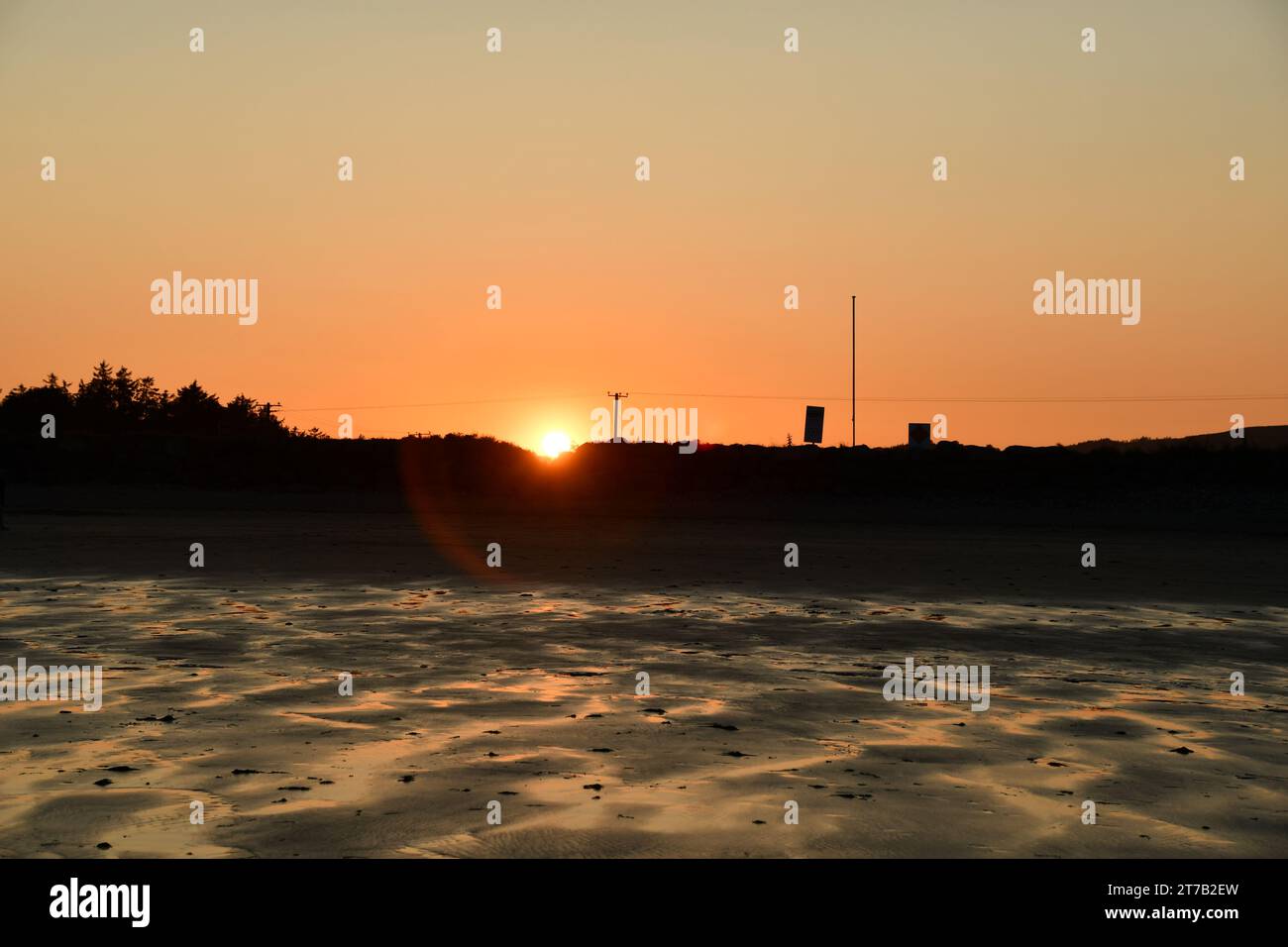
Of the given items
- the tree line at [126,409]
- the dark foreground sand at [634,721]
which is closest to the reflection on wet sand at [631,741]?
the dark foreground sand at [634,721]

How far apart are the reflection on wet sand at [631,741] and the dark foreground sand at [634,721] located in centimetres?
4

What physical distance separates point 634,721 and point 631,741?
76cm

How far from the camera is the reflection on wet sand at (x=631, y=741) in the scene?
21.5 feet

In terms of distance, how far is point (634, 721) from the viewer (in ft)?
31.8

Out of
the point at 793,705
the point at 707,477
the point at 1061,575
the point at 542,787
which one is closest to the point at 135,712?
the point at 542,787

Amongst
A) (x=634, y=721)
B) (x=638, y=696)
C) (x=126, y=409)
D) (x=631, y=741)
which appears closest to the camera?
(x=631, y=741)

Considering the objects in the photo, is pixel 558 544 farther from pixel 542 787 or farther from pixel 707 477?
pixel 707 477

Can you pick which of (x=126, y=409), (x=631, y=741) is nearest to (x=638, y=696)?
(x=631, y=741)

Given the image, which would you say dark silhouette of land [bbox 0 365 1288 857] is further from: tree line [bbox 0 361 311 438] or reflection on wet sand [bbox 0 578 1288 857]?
tree line [bbox 0 361 311 438]

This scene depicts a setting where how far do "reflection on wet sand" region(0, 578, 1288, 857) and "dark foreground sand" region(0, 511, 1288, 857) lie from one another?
36mm

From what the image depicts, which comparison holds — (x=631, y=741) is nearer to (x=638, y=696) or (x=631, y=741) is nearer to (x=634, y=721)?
(x=634, y=721)

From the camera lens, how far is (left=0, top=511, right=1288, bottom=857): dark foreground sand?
6.62m

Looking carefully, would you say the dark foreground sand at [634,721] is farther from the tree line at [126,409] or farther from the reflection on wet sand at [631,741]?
the tree line at [126,409]
